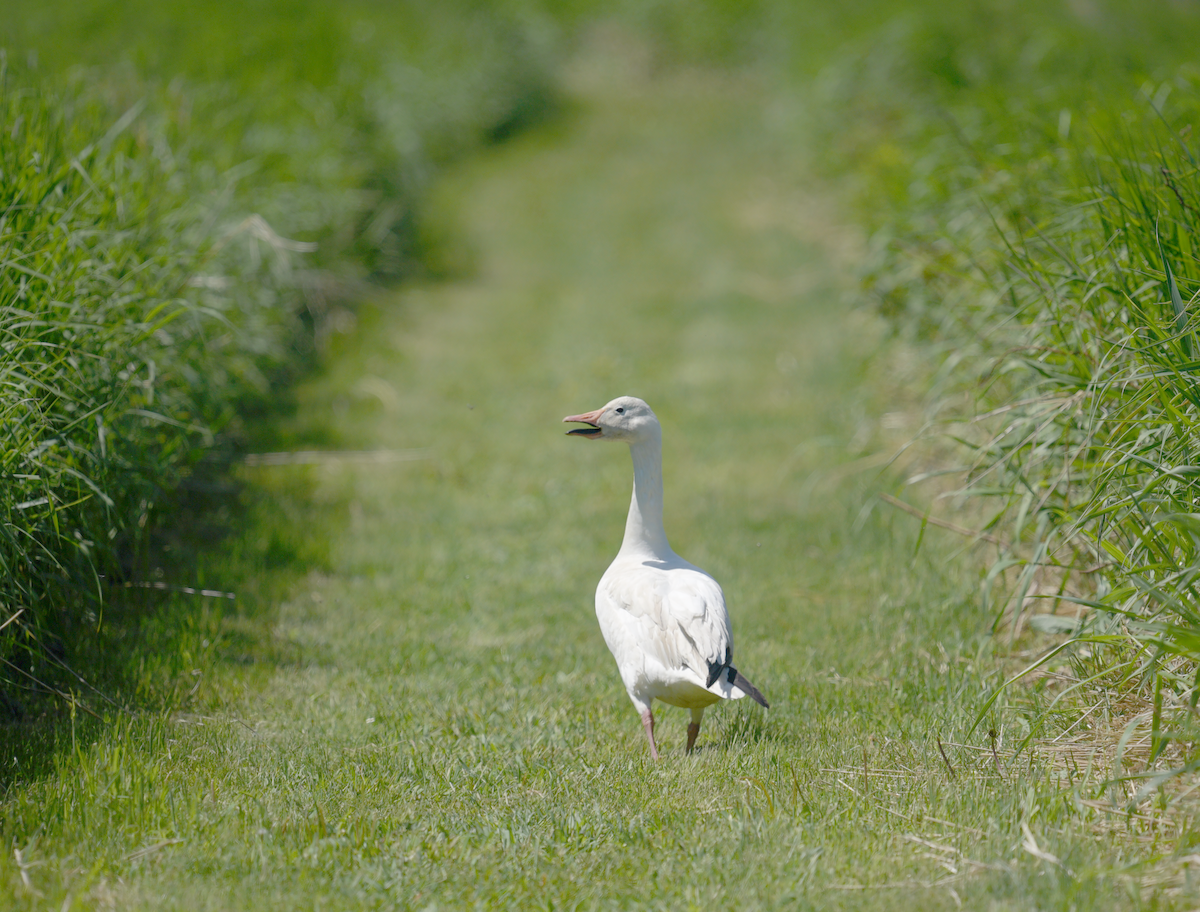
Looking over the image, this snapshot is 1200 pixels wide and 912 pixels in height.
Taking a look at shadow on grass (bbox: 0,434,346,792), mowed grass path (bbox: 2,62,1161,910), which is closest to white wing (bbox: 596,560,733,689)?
mowed grass path (bbox: 2,62,1161,910)

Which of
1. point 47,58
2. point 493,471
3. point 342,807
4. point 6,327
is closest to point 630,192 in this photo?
point 47,58

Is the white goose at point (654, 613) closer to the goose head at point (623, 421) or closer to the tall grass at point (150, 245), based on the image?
the goose head at point (623, 421)

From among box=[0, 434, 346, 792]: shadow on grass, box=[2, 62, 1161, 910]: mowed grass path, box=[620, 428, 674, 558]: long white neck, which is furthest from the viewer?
box=[620, 428, 674, 558]: long white neck

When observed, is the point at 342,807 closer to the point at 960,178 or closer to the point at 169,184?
the point at 169,184

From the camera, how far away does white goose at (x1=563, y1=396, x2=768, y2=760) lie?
3553 millimetres

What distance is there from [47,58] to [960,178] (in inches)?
326

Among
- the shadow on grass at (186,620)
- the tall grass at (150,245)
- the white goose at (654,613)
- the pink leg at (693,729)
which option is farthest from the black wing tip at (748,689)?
the tall grass at (150,245)

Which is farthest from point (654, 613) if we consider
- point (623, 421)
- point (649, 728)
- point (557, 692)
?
point (557, 692)

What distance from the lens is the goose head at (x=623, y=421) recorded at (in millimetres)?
4164

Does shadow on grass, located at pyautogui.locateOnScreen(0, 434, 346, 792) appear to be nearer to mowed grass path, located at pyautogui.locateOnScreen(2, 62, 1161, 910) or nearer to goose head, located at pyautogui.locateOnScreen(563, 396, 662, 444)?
mowed grass path, located at pyautogui.locateOnScreen(2, 62, 1161, 910)

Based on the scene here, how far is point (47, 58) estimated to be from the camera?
980cm

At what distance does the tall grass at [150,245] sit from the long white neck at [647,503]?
2.11 m

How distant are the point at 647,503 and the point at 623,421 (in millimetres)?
353

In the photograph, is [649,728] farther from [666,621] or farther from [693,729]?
[666,621]
